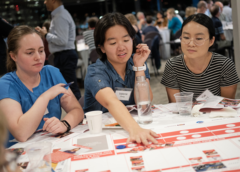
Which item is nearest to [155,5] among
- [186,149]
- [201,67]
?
[201,67]

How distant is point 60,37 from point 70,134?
260cm

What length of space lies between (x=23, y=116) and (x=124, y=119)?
2.10 feet

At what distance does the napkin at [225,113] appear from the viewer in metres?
1.39

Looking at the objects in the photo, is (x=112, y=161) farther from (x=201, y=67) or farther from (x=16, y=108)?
(x=201, y=67)

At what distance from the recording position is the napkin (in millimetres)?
1392

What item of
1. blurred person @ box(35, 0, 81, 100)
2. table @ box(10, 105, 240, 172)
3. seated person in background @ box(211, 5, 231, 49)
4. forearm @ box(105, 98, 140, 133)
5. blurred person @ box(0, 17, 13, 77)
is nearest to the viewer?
table @ box(10, 105, 240, 172)

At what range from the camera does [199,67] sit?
6.61 feet

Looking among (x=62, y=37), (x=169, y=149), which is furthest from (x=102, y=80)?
(x=62, y=37)

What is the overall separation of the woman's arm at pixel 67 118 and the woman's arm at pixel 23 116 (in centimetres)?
10

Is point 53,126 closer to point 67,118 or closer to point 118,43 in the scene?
point 67,118

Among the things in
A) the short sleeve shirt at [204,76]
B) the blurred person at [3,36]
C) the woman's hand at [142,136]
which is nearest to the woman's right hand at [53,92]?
the woman's hand at [142,136]

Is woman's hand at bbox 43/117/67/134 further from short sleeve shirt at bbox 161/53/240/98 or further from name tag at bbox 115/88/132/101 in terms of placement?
short sleeve shirt at bbox 161/53/240/98

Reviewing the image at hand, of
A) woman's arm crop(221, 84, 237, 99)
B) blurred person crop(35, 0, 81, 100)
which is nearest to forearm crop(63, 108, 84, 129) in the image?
woman's arm crop(221, 84, 237, 99)

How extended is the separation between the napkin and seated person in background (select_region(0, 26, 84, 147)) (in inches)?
34.6
